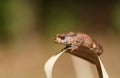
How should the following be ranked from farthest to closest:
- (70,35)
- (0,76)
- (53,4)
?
1. (53,4)
2. (0,76)
3. (70,35)

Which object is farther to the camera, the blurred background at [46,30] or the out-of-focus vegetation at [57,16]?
the out-of-focus vegetation at [57,16]

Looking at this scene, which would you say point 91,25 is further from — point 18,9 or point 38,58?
point 38,58

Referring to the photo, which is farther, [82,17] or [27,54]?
[82,17]

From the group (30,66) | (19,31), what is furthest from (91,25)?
(30,66)

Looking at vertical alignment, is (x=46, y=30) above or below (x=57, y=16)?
below

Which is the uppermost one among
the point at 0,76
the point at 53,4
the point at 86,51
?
the point at 53,4

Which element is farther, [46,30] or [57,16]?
[57,16]

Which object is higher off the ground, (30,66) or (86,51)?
(86,51)

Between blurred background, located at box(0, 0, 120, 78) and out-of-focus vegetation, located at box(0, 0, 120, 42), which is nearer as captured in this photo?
blurred background, located at box(0, 0, 120, 78)
